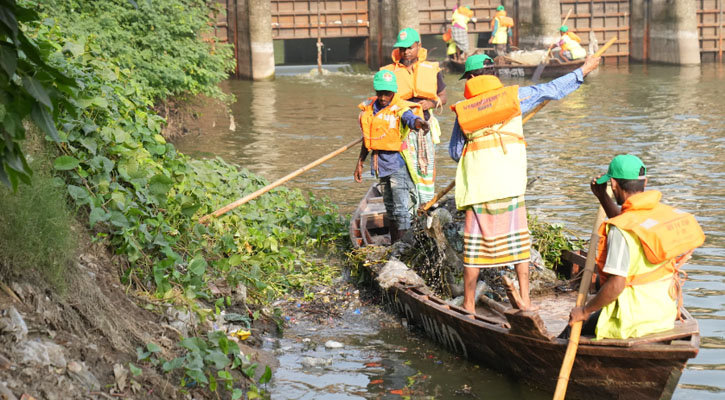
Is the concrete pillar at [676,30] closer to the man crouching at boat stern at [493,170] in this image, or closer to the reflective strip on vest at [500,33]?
the reflective strip on vest at [500,33]

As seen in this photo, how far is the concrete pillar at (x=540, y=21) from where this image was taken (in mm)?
26062

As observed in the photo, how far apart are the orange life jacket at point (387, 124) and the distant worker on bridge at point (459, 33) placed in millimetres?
18551

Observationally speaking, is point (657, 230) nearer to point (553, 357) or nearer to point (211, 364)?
point (553, 357)

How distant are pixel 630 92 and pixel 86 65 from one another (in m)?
16.8

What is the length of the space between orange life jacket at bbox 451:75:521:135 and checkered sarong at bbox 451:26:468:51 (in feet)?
65.3

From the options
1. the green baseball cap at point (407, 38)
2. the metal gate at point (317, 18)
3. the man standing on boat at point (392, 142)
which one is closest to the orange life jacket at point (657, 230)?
the man standing on boat at point (392, 142)

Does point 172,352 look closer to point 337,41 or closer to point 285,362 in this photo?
point 285,362

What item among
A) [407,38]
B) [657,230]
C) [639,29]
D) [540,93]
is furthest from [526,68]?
[657,230]

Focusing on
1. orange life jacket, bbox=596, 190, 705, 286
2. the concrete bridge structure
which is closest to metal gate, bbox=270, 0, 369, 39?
the concrete bridge structure

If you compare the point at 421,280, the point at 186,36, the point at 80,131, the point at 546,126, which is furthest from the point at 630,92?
the point at 80,131

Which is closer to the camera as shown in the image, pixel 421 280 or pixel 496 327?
pixel 496 327

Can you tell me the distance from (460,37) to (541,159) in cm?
1237

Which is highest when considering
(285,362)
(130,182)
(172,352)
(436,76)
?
(436,76)

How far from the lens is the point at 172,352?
5496 mm
